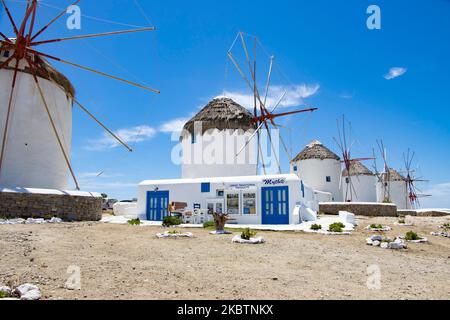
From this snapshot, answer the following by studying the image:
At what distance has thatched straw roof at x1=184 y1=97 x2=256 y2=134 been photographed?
29.0 m

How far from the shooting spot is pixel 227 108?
30.2 meters

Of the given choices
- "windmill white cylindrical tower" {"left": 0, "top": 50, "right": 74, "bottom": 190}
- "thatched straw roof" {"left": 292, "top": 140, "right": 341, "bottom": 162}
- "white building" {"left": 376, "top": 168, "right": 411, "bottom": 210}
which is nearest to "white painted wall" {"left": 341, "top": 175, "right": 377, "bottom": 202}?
"thatched straw roof" {"left": 292, "top": 140, "right": 341, "bottom": 162}

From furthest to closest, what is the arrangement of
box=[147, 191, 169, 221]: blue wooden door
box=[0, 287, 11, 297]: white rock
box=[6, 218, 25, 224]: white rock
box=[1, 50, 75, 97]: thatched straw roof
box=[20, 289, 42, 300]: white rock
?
box=[147, 191, 169, 221]: blue wooden door, box=[1, 50, 75, 97]: thatched straw roof, box=[6, 218, 25, 224]: white rock, box=[0, 287, 11, 297]: white rock, box=[20, 289, 42, 300]: white rock

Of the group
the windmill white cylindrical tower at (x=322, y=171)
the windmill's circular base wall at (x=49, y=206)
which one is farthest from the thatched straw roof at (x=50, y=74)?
the windmill white cylindrical tower at (x=322, y=171)

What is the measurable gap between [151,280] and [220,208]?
1491cm

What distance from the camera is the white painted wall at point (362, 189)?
4288 cm

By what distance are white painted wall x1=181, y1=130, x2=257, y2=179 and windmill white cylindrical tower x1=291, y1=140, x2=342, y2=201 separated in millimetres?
11943

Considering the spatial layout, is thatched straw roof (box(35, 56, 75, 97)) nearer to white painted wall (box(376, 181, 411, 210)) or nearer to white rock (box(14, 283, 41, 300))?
white rock (box(14, 283, 41, 300))

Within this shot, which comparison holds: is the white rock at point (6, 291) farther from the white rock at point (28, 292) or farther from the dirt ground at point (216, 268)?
the dirt ground at point (216, 268)

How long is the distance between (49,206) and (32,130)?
531cm

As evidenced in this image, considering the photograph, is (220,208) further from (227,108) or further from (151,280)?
(151,280)

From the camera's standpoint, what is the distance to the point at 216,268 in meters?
7.46

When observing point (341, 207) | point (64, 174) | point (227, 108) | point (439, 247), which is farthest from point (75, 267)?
point (341, 207)

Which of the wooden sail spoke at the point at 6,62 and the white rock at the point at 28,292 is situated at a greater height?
the wooden sail spoke at the point at 6,62
